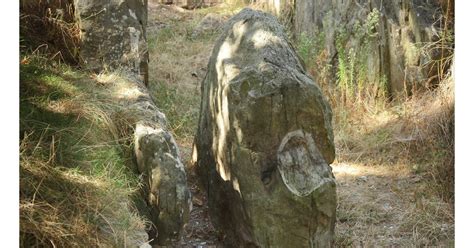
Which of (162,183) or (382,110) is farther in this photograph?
(382,110)

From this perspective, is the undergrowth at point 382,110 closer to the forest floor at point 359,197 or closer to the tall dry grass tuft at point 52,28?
the forest floor at point 359,197

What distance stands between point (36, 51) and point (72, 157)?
6.05ft

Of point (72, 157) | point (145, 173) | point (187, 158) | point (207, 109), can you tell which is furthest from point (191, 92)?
point (72, 157)

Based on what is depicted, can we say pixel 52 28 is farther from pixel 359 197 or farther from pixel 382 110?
pixel 382 110

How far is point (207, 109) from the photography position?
5375 mm

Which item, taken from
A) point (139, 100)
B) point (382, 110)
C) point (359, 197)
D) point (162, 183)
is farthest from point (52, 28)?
point (382, 110)

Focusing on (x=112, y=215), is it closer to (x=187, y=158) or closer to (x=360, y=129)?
(x=187, y=158)

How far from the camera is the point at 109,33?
5.94 metres

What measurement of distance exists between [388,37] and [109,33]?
10.8 feet

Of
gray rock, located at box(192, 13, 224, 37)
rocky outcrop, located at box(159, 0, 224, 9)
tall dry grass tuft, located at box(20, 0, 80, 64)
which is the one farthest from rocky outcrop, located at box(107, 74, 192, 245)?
rocky outcrop, located at box(159, 0, 224, 9)

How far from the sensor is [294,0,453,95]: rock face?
7434mm

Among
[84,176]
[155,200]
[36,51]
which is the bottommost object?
[155,200]

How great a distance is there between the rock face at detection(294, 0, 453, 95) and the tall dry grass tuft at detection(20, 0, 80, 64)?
9.91 ft

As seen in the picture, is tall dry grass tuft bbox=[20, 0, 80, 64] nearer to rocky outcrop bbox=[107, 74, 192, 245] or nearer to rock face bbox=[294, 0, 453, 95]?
rocky outcrop bbox=[107, 74, 192, 245]
